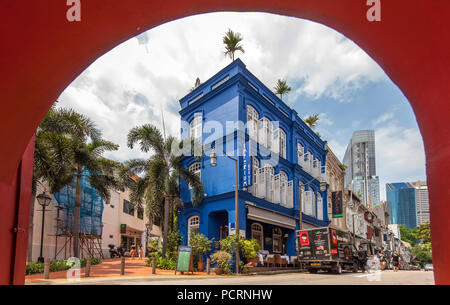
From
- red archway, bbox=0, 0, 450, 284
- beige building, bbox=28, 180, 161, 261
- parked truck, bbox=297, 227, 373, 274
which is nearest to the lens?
red archway, bbox=0, 0, 450, 284

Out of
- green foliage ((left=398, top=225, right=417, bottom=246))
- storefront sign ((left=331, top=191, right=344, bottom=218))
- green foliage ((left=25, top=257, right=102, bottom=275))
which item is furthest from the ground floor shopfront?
green foliage ((left=398, top=225, right=417, bottom=246))

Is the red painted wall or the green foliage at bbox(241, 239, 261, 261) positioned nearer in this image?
the red painted wall

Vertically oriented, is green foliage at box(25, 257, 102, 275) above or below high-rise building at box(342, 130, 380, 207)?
below

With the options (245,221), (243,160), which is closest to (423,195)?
(245,221)

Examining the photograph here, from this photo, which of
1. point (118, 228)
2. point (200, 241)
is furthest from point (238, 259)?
point (118, 228)

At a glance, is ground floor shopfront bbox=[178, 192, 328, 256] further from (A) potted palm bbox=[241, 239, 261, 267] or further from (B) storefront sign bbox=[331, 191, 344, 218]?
(B) storefront sign bbox=[331, 191, 344, 218]

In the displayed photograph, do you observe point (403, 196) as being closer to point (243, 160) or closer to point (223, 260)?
point (243, 160)

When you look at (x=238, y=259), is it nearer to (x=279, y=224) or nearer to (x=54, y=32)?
(x=279, y=224)

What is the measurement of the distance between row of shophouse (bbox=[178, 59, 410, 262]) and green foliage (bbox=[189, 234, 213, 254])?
49.4 inches

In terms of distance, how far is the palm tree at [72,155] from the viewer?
59.8 feet

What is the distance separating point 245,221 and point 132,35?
19.0m

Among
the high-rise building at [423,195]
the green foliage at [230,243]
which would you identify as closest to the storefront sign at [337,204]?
the high-rise building at [423,195]

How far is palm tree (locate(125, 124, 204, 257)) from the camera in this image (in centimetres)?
2191

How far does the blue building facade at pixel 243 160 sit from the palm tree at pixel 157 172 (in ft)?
5.50
